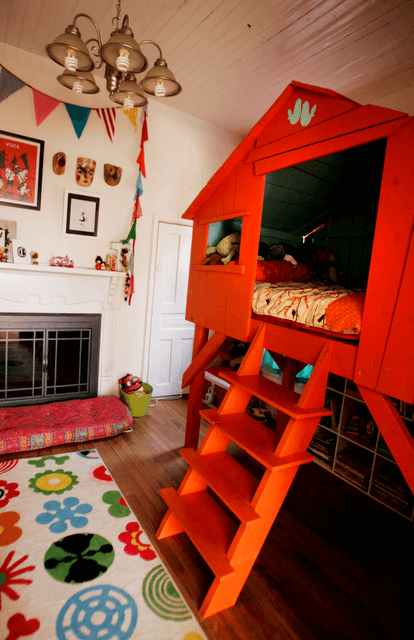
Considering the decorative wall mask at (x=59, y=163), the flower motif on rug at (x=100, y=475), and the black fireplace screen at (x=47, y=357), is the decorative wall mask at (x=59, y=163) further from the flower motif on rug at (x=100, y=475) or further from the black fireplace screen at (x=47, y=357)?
the flower motif on rug at (x=100, y=475)

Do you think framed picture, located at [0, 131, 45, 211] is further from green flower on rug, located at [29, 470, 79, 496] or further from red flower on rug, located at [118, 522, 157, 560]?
red flower on rug, located at [118, 522, 157, 560]

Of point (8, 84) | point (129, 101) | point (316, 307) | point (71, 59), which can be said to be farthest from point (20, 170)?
point (316, 307)

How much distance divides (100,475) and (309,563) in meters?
A: 1.46

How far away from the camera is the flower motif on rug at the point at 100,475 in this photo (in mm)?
2415

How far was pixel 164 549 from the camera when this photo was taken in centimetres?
187

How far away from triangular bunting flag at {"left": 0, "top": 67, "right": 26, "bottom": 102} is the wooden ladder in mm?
2829

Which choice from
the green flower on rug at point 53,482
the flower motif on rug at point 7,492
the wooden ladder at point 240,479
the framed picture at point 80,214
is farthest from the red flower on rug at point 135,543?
the framed picture at point 80,214

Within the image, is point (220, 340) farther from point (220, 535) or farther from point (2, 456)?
point (2, 456)

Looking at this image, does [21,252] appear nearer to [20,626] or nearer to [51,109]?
[51,109]

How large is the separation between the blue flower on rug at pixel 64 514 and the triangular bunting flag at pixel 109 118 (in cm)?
311

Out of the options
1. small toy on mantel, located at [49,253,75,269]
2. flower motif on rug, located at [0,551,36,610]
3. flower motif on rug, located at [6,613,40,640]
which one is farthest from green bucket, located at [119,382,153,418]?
flower motif on rug, located at [6,613,40,640]

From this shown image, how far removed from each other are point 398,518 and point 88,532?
2014 millimetres

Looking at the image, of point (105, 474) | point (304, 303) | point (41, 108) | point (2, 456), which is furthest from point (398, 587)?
point (41, 108)

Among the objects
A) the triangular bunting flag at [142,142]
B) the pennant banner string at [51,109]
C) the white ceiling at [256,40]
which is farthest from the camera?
the triangular bunting flag at [142,142]
